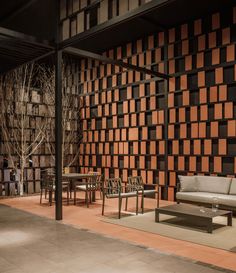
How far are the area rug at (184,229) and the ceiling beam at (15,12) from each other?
480 cm

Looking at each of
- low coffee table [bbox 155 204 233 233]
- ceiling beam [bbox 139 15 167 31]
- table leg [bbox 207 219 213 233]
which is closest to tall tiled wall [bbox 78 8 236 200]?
ceiling beam [bbox 139 15 167 31]

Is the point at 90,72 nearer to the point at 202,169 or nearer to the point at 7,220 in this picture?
the point at 202,169

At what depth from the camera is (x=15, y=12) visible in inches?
302

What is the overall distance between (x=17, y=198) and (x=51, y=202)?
147 centimetres

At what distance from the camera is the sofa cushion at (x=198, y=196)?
6463 mm

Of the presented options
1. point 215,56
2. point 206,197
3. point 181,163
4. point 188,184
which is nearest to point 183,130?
point 181,163

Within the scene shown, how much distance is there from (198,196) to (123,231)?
2.10 m

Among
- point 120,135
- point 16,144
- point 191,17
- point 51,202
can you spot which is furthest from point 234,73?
point 16,144

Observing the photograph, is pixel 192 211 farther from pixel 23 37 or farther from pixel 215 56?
pixel 23 37

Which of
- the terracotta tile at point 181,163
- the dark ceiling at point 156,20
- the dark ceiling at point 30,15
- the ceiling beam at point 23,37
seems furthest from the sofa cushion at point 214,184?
the dark ceiling at point 30,15

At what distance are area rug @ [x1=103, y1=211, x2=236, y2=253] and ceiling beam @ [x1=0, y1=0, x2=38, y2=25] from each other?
4800 mm

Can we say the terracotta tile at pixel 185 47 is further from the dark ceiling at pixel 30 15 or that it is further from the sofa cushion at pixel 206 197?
the sofa cushion at pixel 206 197

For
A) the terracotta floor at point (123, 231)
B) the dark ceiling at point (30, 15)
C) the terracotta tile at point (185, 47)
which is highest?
the dark ceiling at point (30, 15)

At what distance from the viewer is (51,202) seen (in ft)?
25.2
